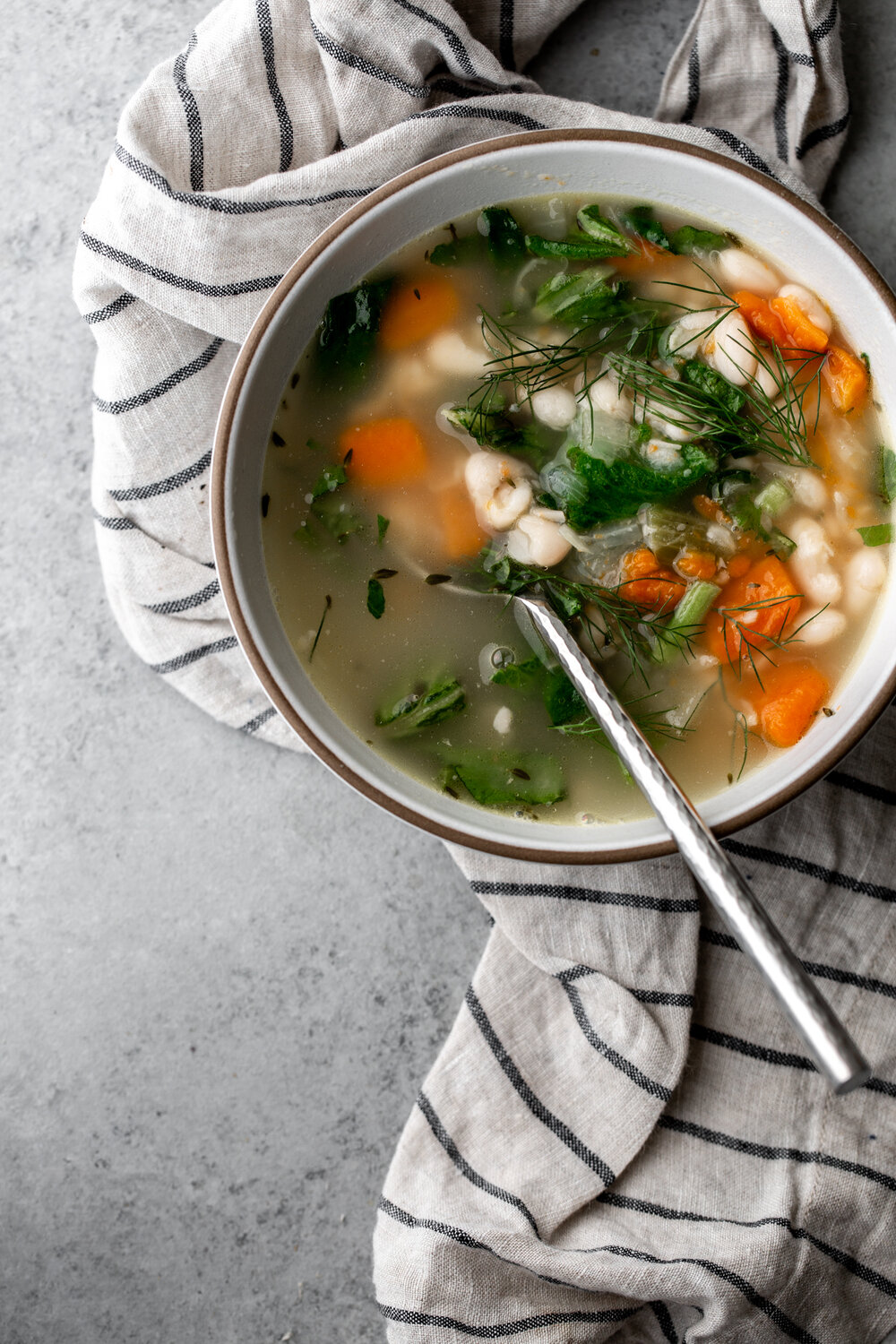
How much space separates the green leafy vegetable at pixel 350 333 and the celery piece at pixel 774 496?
0.68m

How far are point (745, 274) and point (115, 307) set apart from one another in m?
1.08

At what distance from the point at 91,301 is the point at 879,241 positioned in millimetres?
1458

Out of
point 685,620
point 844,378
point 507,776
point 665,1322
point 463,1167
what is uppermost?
point 844,378

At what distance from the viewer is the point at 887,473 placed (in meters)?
1.70

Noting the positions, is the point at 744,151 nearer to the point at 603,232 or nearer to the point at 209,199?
Result: the point at 603,232

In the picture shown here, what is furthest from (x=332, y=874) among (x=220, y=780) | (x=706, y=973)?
(x=706, y=973)

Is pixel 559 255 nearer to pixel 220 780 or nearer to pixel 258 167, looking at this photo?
pixel 258 167

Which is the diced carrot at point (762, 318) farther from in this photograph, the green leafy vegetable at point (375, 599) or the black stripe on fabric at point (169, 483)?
the black stripe on fabric at point (169, 483)

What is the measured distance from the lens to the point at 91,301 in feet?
6.04

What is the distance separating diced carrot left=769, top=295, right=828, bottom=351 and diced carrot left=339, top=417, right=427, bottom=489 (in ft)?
2.04

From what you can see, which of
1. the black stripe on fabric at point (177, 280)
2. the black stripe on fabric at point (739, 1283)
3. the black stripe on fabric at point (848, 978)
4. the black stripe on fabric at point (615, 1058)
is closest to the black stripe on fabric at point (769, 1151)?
the black stripe on fabric at point (615, 1058)

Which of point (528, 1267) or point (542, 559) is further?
point (528, 1267)

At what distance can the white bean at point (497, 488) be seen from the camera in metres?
1.68

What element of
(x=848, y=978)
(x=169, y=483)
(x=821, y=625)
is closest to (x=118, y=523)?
(x=169, y=483)
